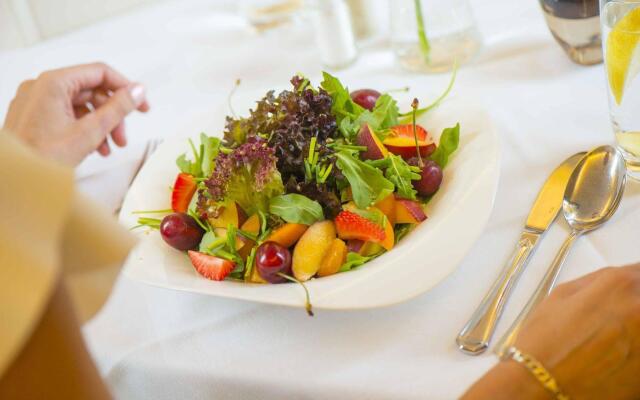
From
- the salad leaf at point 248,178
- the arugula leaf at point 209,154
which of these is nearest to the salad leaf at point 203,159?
the arugula leaf at point 209,154

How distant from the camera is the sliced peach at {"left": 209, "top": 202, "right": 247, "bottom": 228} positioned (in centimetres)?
99

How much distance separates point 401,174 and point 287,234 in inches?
7.0

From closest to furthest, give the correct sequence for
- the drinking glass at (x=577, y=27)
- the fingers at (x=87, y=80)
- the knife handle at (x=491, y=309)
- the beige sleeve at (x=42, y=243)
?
1. the beige sleeve at (x=42, y=243)
2. the knife handle at (x=491, y=309)
3. the drinking glass at (x=577, y=27)
4. the fingers at (x=87, y=80)

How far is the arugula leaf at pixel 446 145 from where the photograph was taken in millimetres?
1035

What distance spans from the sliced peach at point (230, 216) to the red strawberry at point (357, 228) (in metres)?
0.15

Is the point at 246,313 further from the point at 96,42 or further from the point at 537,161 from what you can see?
the point at 96,42

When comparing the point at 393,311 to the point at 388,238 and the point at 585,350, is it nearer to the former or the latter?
the point at 388,238

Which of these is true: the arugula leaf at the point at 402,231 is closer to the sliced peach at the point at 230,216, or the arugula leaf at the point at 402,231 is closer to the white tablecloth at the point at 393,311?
the white tablecloth at the point at 393,311

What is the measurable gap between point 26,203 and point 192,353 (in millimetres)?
461

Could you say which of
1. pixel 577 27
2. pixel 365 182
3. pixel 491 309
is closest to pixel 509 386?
pixel 491 309

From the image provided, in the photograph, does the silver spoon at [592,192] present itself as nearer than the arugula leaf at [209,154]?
Yes

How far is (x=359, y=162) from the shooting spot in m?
0.96

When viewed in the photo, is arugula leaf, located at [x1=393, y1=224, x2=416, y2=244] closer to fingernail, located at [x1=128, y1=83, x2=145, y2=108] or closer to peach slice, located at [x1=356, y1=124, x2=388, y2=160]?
peach slice, located at [x1=356, y1=124, x2=388, y2=160]

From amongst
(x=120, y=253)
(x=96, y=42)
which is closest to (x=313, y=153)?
(x=120, y=253)
